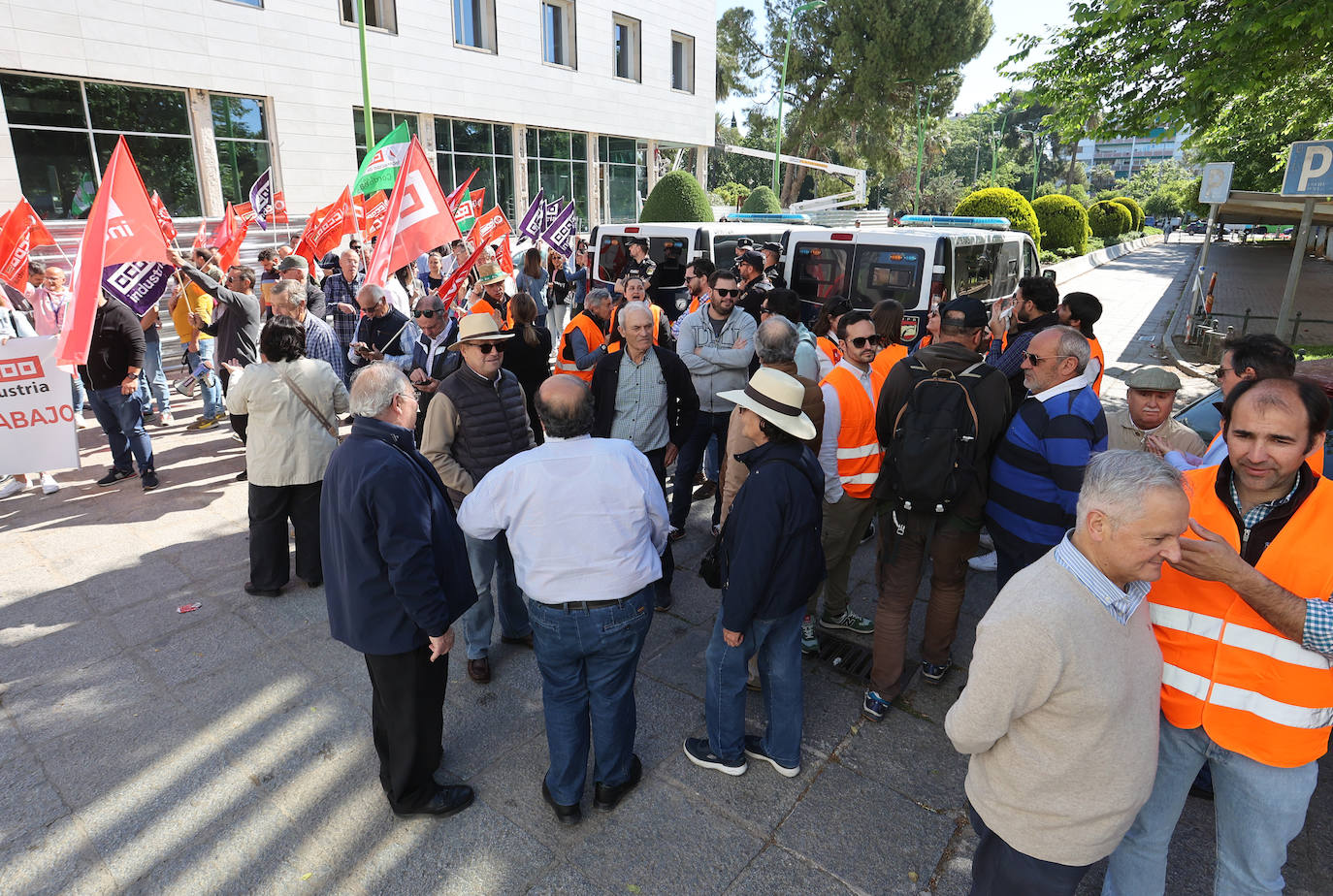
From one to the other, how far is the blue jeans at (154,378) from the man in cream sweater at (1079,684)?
9596mm

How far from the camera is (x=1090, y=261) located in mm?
31688

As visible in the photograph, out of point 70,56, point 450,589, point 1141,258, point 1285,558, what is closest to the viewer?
point 1285,558

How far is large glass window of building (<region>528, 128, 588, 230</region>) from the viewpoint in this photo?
23703mm

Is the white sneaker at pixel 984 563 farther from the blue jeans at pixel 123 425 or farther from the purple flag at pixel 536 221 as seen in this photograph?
the purple flag at pixel 536 221

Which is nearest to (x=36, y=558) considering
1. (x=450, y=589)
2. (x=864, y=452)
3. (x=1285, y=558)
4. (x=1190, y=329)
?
(x=450, y=589)

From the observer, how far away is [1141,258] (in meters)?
38.6

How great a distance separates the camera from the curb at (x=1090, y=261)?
25483 millimetres

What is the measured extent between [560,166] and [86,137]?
510 inches

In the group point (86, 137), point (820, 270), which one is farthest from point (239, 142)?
point (820, 270)

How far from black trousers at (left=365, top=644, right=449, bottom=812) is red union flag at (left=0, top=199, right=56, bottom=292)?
316 inches

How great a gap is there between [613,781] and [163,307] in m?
12.1

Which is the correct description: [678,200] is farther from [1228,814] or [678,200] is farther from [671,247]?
[1228,814]

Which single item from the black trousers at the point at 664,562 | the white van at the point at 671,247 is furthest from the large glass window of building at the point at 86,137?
the black trousers at the point at 664,562

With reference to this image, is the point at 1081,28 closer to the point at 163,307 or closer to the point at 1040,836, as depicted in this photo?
the point at 1040,836
